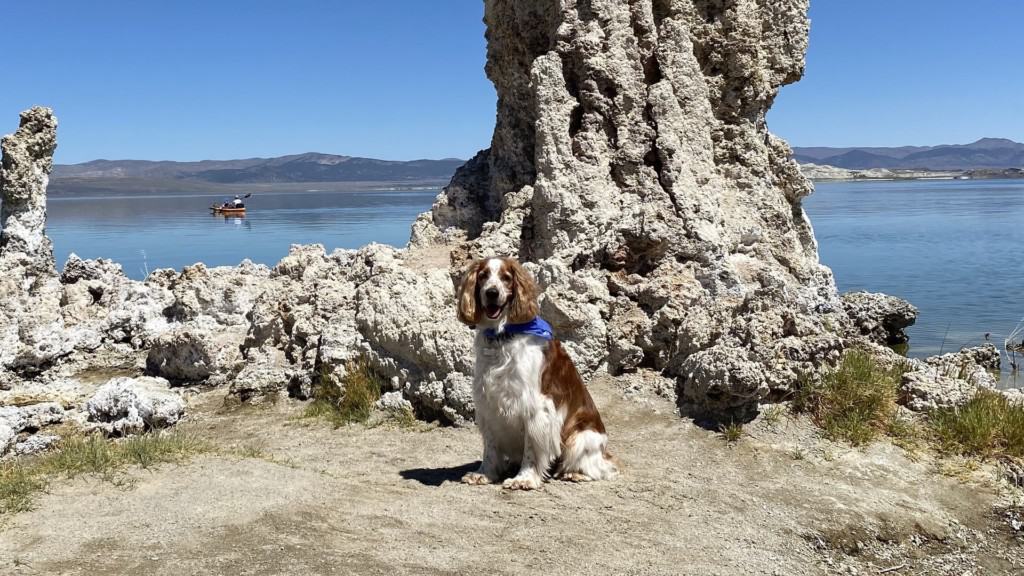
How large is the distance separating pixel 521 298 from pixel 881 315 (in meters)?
9.24

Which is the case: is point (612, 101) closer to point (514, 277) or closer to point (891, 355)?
point (891, 355)

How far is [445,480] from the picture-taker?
6.36 m

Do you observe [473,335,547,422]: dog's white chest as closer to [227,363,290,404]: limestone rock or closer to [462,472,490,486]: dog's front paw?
[462,472,490,486]: dog's front paw

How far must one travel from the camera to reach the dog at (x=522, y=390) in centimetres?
584

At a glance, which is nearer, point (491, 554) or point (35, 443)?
point (491, 554)

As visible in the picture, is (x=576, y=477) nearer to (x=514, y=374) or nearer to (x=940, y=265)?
(x=514, y=374)

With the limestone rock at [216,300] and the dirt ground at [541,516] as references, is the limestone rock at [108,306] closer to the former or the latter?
the limestone rock at [216,300]

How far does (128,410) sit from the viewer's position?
27.5 ft

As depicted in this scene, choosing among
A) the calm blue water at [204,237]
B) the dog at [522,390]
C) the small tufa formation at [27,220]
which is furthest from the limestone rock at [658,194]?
the calm blue water at [204,237]

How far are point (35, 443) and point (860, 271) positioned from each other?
21.0 metres

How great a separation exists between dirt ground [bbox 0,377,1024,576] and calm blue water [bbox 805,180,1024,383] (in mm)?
7856

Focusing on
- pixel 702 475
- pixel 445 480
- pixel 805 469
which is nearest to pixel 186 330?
pixel 445 480

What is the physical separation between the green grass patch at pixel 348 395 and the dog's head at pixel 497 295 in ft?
9.20

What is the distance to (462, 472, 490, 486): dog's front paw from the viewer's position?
6.13 m
